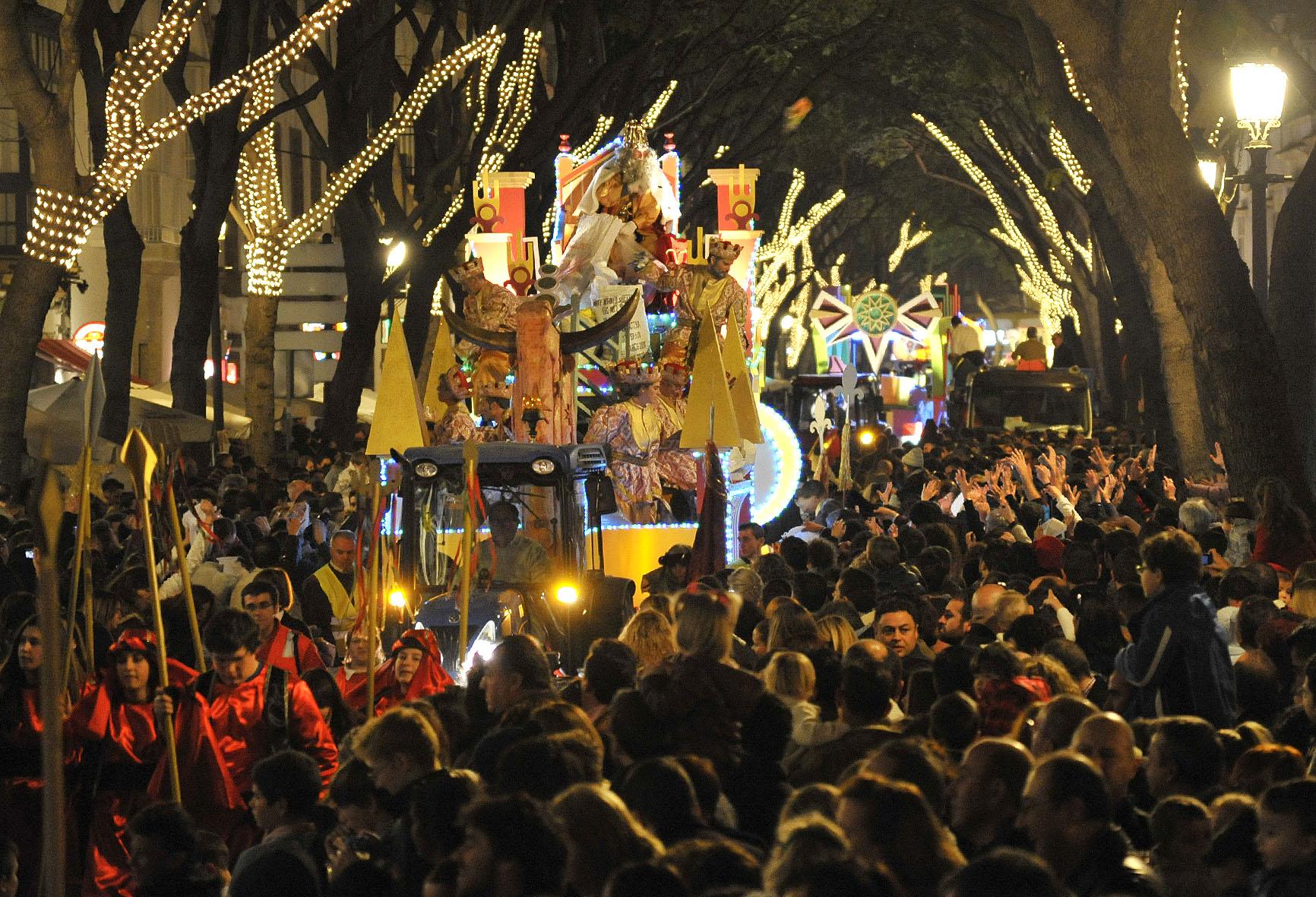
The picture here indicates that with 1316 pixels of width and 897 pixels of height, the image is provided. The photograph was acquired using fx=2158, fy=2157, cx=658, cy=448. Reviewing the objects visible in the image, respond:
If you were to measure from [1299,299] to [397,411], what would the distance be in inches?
287

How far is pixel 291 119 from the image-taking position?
48.9 m

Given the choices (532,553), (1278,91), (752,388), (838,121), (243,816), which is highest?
(838,121)

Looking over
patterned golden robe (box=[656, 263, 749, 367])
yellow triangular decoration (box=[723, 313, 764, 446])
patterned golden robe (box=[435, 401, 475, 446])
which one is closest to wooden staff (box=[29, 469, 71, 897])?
patterned golden robe (box=[435, 401, 475, 446])

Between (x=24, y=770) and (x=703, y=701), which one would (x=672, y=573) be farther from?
(x=703, y=701)

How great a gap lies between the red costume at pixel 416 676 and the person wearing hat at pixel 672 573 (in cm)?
394

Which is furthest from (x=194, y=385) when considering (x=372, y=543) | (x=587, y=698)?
(x=587, y=698)

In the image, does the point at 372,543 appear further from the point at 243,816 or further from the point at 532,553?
the point at 532,553

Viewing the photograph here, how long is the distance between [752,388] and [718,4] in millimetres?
15145

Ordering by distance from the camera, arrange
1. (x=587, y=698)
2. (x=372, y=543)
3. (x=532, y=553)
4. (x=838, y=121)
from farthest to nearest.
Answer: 1. (x=838, y=121)
2. (x=532, y=553)
3. (x=372, y=543)
4. (x=587, y=698)

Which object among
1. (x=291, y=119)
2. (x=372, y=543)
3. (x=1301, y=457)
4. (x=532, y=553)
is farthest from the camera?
(x=291, y=119)

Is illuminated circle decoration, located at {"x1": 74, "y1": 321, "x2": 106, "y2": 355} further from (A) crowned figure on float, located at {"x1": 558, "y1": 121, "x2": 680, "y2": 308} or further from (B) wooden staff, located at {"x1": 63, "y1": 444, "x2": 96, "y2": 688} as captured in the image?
(B) wooden staff, located at {"x1": 63, "y1": 444, "x2": 96, "y2": 688}

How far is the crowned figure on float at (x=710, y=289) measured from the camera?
20.3m

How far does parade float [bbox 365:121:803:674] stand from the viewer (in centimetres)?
1288

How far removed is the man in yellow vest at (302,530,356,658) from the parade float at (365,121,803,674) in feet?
0.96
